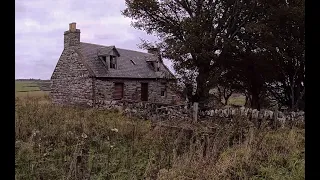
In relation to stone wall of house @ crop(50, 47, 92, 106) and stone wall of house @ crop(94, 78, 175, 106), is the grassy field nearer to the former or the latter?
stone wall of house @ crop(50, 47, 92, 106)

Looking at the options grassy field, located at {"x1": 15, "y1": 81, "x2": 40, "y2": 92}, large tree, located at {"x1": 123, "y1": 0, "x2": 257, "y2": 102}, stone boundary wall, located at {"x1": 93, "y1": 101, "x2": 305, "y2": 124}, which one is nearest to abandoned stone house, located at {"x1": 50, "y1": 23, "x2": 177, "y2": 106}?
grassy field, located at {"x1": 15, "y1": 81, "x2": 40, "y2": 92}

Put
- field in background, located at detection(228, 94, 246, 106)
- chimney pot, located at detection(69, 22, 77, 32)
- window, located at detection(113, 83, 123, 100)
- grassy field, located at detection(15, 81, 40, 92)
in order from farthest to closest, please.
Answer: field in background, located at detection(228, 94, 246, 106) → window, located at detection(113, 83, 123, 100) → chimney pot, located at detection(69, 22, 77, 32) → grassy field, located at detection(15, 81, 40, 92)

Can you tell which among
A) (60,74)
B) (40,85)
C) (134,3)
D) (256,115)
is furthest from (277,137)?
(40,85)

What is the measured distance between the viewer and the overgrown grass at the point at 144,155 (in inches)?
204

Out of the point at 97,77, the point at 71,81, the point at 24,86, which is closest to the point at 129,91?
the point at 97,77

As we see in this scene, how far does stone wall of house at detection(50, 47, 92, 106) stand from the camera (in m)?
20.1

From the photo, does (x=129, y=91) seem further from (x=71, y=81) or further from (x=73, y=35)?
(x=73, y=35)

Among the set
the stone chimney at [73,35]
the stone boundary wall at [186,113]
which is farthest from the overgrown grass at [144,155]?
the stone chimney at [73,35]

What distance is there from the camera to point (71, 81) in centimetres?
2127

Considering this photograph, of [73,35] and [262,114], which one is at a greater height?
[73,35]

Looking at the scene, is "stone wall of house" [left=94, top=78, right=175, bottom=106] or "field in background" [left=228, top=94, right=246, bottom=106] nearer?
"stone wall of house" [left=94, top=78, right=175, bottom=106]

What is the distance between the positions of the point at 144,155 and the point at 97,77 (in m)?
13.9

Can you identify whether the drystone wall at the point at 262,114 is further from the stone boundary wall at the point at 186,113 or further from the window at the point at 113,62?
the window at the point at 113,62
